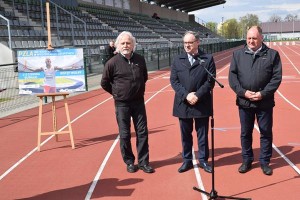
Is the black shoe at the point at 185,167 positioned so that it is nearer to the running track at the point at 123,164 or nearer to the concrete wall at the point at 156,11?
the running track at the point at 123,164

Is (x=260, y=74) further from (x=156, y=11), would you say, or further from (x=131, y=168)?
(x=156, y=11)

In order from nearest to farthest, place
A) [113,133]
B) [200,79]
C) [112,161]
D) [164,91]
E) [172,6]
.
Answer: [200,79]
[112,161]
[113,133]
[164,91]
[172,6]

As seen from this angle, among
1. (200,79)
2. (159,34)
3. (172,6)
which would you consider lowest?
(200,79)

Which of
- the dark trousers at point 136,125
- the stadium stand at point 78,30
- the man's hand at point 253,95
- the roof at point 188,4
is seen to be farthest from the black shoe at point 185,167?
the roof at point 188,4

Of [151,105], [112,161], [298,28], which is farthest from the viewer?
[298,28]

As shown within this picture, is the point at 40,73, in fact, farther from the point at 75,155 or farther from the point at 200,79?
the point at 200,79

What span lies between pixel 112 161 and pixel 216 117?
3.98m

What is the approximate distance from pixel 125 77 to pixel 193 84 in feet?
3.13

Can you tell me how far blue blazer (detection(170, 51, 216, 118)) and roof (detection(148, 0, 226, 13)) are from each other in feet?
168

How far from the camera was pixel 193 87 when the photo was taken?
507 cm

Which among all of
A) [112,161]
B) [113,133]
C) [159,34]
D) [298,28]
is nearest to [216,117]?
[113,133]

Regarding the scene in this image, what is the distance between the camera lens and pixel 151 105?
11523mm

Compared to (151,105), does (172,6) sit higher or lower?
higher

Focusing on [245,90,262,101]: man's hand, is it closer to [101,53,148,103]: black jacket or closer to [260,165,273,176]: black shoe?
[260,165,273,176]: black shoe
